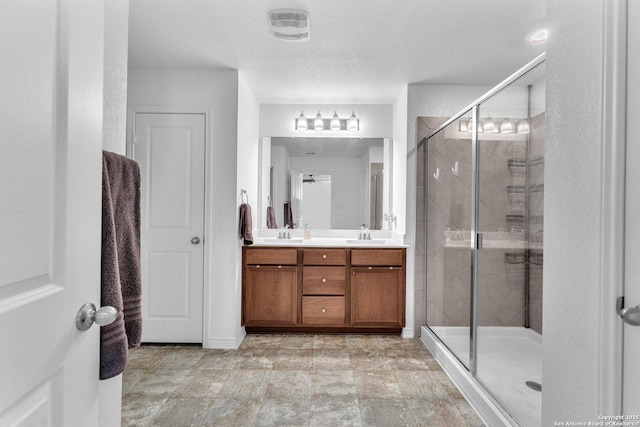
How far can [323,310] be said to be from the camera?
3.69 metres

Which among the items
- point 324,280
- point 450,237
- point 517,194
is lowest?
point 324,280

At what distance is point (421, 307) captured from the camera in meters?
3.74

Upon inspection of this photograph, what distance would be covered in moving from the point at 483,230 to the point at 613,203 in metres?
1.55

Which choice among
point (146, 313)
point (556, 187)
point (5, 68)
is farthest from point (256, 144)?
point (5, 68)

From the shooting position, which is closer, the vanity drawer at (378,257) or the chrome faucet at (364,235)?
the vanity drawer at (378,257)

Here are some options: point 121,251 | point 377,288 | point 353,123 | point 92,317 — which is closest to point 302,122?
point 353,123

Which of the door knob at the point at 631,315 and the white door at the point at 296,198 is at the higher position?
the white door at the point at 296,198

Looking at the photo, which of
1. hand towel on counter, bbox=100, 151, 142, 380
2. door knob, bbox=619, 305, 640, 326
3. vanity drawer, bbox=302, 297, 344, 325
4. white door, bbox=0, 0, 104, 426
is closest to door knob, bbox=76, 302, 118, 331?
white door, bbox=0, 0, 104, 426

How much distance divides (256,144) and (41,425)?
3.75m

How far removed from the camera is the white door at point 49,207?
625mm

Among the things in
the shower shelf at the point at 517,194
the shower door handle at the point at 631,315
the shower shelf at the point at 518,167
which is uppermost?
the shower shelf at the point at 518,167

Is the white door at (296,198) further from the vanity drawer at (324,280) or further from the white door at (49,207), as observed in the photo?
the white door at (49,207)

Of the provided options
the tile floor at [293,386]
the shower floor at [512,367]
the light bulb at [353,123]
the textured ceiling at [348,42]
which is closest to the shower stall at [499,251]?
the shower floor at [512,367]

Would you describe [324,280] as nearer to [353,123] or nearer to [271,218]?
[271,218]
